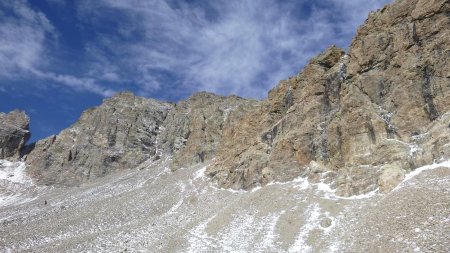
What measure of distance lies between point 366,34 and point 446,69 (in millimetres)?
13764

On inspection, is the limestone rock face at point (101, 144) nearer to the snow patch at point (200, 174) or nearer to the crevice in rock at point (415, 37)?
the snow patch at point (200, 174)

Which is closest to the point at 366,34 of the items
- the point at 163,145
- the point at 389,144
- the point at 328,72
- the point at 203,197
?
the point at 328,72

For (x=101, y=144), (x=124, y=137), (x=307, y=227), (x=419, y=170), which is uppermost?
(x=124, y=137)

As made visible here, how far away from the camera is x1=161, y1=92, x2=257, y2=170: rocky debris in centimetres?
8369

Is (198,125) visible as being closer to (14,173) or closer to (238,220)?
(14,173)

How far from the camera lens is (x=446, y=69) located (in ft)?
134

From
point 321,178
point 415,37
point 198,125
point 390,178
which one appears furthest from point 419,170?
point 198,125

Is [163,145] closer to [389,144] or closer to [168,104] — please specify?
[168,104]

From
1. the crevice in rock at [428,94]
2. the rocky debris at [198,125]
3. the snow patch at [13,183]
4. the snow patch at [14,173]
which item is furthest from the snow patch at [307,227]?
the snow patch at [14,173]

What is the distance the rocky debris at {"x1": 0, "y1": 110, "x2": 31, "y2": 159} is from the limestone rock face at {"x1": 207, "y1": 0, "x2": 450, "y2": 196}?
8535cm

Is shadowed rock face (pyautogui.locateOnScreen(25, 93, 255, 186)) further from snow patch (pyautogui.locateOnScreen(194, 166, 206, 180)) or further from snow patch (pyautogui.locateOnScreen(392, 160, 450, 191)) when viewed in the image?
snow patch (pyautogui.locateOnScreen(392, 160, 450, 191))

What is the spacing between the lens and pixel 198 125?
94.4 meters

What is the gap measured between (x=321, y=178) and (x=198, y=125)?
171ft

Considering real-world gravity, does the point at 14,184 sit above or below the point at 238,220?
above
